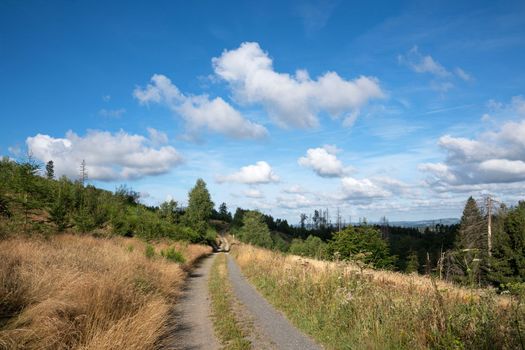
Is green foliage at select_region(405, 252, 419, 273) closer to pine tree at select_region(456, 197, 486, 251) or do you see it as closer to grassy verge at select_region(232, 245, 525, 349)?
pine tree at select_region(456, 197, 486, 251)

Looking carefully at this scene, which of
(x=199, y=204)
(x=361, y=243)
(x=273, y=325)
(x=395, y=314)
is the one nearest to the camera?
(x=395, y=314)

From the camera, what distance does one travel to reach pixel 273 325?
28.4 feet

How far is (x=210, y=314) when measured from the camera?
999 cm

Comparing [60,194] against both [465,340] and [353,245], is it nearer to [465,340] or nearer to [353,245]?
[465,340]

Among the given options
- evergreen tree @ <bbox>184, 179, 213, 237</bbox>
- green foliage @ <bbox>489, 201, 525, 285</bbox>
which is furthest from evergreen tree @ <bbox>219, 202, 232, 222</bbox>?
green foliage @ <bbox>489, 201, 525, 285</bbox>

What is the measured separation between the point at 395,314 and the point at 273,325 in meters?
3.00

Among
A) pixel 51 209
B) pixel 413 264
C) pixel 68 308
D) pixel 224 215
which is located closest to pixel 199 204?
pixel 413 264

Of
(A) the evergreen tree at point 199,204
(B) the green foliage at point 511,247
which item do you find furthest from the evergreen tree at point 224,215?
(B) the green foliage at point 511,247

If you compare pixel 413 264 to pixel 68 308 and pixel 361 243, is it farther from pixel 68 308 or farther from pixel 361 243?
pixel 68 308

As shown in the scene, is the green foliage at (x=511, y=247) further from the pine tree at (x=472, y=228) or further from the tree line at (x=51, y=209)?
the tree line at (x=51, y=209)

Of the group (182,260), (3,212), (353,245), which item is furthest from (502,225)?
(3,212)

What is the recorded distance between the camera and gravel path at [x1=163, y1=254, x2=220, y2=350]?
7137 mm

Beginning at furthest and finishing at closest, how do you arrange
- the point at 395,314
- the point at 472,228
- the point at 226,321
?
1. the point at 472,228
2. the point at 226,321
3. the point at 395,314

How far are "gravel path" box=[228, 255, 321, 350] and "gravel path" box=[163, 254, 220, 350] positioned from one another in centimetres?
118
